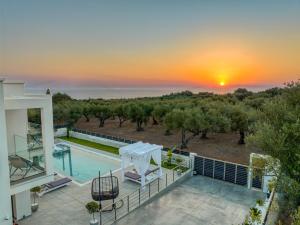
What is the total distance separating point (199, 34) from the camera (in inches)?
866

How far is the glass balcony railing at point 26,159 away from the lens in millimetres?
10138

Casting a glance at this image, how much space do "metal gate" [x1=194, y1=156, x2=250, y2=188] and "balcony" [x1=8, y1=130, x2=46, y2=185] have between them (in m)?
11.2

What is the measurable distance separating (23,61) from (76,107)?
1294cm

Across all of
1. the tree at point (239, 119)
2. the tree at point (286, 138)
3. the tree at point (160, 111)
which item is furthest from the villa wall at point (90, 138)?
the tree at point (286, 138)

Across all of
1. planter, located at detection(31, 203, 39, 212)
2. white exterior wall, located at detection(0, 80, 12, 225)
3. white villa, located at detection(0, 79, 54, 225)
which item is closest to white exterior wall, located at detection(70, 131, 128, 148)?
planter, located at detection(31, 203, 39, 212)

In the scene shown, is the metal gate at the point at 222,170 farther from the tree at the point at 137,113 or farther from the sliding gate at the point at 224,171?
the tree at the point at 137,113

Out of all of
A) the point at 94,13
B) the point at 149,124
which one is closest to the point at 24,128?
the point at 94,13

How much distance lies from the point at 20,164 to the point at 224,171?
1286 centimetres

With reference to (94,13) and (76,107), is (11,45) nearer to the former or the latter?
(94,13)

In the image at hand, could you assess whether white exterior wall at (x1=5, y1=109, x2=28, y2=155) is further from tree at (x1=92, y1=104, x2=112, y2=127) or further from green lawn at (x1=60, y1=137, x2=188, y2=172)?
tree at (x1=92, y1=104, x2=112, y2=127)

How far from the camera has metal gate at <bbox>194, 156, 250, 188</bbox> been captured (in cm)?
1602

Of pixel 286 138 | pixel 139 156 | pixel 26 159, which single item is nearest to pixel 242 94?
pixel 139 156

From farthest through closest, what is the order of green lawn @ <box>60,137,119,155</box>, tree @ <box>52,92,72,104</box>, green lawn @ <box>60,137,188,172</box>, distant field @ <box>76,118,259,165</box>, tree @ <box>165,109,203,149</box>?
tree @ <box>52,92,72,104</box> < green lawn @ <box>60,137,119,155</box> < tree @ <box>165,109,203,149</box> < distant field @ <box>76,118,259,165</box> < green lawn @ <box>60,137,188,172</box>

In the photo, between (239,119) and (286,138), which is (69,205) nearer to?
(286,138)
